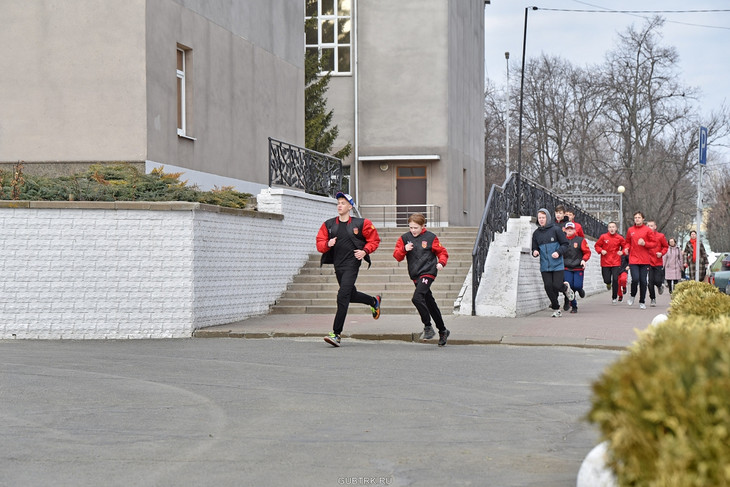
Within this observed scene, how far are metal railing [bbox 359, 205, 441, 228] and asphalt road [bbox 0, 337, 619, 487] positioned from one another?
24.5m

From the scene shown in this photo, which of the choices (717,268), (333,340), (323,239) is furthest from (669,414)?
(717,268)

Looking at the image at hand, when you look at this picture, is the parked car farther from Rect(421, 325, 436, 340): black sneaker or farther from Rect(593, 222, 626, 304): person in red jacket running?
Rect(421, 325, 436, 340): black sneaker

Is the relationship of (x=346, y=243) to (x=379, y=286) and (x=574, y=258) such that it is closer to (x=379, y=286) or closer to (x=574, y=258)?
(x=379, y=286)

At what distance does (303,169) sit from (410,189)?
55.2 ft

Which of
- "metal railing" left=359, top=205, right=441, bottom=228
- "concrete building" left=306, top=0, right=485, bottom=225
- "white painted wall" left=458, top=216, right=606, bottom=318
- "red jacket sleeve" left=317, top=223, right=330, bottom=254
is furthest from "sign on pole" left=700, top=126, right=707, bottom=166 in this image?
"metal railing" left=359, top=205, right=441, bottom=228

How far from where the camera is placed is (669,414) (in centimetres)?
350

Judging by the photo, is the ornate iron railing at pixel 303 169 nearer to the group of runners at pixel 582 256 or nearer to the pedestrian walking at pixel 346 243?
the group of runners at pixel 582 256

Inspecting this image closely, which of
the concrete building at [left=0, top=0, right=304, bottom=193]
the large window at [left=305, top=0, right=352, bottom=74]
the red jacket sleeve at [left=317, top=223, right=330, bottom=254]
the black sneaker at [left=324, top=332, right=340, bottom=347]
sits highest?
the large window at [left=305, top=0, right=352, bottom=74]

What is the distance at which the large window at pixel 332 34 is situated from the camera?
1479 inches

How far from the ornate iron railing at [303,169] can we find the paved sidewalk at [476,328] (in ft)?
11.0

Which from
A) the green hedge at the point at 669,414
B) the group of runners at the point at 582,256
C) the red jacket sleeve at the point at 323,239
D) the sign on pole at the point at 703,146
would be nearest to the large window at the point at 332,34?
the group of runners at the point at 582,256

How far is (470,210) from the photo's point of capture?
42000mm

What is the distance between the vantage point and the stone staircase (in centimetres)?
1834

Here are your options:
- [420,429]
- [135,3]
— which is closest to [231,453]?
[420,429]
